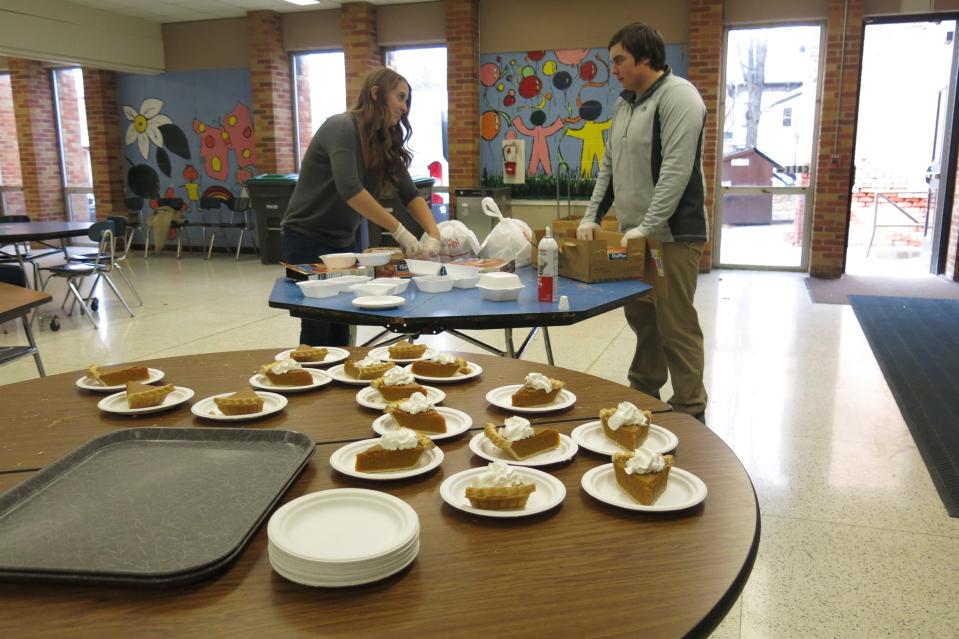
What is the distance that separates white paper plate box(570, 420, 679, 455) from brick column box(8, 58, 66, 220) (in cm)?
1262

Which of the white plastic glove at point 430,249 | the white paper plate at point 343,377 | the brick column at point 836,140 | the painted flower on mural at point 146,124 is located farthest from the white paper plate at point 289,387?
the painted flower on mural at point 146,124

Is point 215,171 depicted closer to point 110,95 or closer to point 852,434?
point 110,95

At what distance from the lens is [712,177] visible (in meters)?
8.21

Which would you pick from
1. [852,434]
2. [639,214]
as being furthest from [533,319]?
[852,434]

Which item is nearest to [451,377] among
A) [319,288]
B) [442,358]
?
[442,358]

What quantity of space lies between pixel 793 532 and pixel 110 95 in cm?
1143

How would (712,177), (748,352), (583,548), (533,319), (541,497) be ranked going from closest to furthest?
(583,548), (541,497), (533,319), (748,352), (712,177)

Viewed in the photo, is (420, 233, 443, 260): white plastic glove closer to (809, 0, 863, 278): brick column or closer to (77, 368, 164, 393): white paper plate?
(77, 368, 164, 393): white paper plate

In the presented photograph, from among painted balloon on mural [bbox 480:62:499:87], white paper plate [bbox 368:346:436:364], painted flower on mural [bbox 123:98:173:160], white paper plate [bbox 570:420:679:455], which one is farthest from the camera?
painted flower on mural [bbox 123:98:173:160]

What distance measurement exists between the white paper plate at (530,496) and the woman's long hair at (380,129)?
220cm

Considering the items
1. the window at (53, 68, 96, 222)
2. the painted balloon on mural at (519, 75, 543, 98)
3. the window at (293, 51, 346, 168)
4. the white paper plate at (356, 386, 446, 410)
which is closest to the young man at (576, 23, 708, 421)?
the white paper plate at (356, 386, 446, 410)

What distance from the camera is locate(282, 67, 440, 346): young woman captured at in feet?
9.87

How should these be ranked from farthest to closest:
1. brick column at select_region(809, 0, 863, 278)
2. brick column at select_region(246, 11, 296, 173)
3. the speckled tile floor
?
brick column at select_region(246, 11, 296, 173) < brick column at select_region(809, 0, 863, 278) < the speckled tile floor

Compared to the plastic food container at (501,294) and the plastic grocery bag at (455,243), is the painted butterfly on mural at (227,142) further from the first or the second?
the plastic food container at (501,294)
